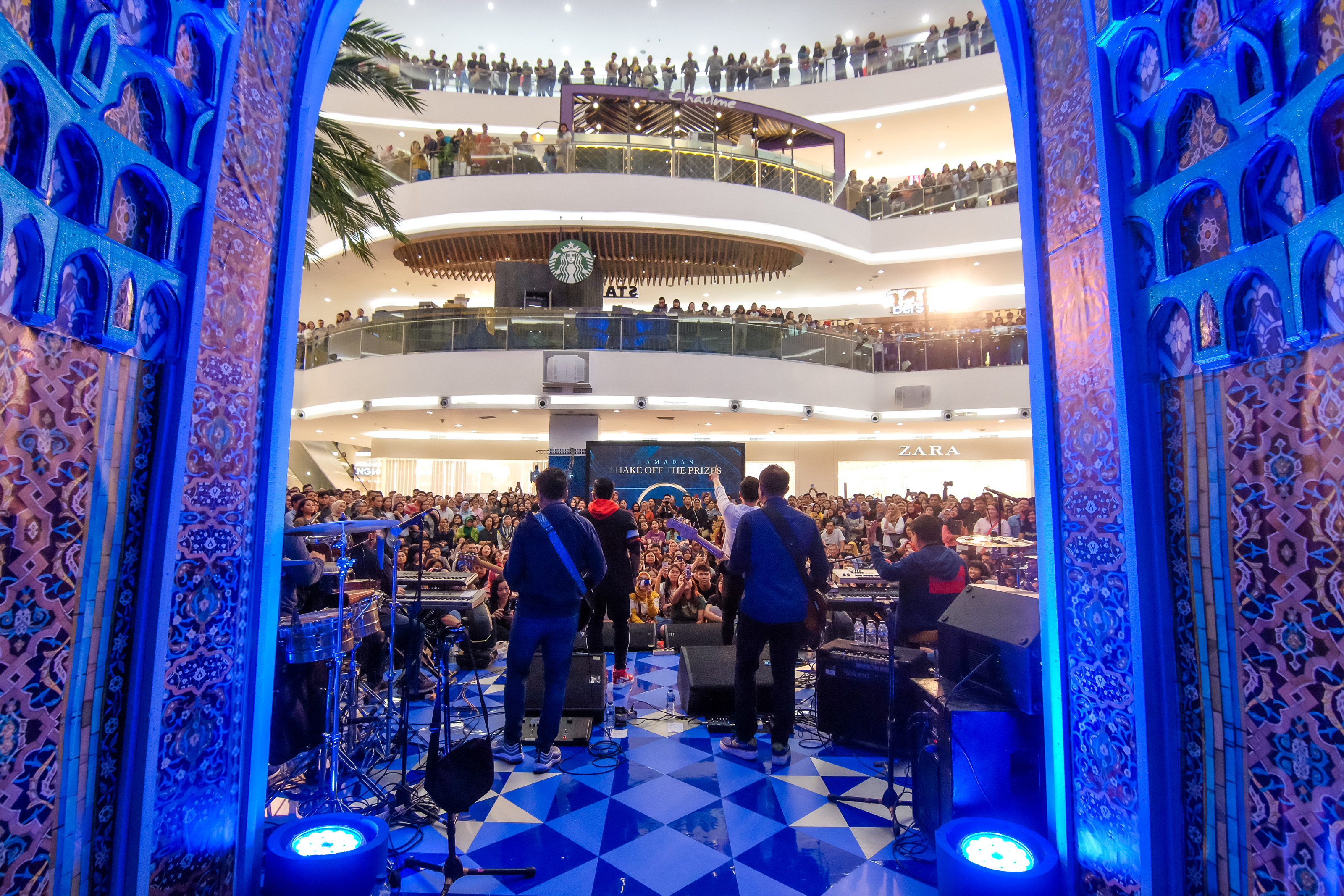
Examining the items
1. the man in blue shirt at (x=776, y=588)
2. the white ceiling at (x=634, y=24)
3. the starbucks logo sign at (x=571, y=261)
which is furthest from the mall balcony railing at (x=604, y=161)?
the man in blue shirt at (x=776, y=588)

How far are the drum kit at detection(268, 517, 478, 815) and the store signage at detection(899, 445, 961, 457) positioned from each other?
17.4 metres

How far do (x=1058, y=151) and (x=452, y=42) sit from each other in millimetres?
19725

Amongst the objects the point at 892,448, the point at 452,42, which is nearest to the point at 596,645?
the point at 892,448

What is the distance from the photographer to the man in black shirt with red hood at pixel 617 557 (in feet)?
16.2

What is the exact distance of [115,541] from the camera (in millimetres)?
1822

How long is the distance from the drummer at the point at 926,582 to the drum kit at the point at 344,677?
2.93 metres

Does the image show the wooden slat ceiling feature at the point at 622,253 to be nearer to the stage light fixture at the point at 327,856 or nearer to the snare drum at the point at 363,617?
the snare drum at the point at 363,617

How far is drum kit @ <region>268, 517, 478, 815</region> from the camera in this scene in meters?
3.11

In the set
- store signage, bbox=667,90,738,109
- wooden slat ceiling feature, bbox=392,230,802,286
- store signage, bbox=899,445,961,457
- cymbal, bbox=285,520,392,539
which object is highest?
store signage, bbox=667,90,738,109

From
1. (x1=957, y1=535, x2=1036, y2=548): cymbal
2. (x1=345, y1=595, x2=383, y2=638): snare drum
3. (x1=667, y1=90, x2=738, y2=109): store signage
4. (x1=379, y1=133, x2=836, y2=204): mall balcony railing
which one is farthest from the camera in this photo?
(x1=667, y1=90, x2=738, y2=109): store signage

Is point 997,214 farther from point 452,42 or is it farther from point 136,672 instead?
point 136,672

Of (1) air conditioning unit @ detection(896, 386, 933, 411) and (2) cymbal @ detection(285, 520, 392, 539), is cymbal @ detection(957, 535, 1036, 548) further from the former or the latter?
(1) air conditioning unit @ detection(896, 386, 933, 411)

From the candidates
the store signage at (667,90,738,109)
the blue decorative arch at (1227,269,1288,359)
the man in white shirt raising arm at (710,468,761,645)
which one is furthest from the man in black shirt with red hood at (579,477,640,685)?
the store signage at (667,90,738,109)

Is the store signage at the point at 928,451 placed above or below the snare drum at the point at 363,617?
above
